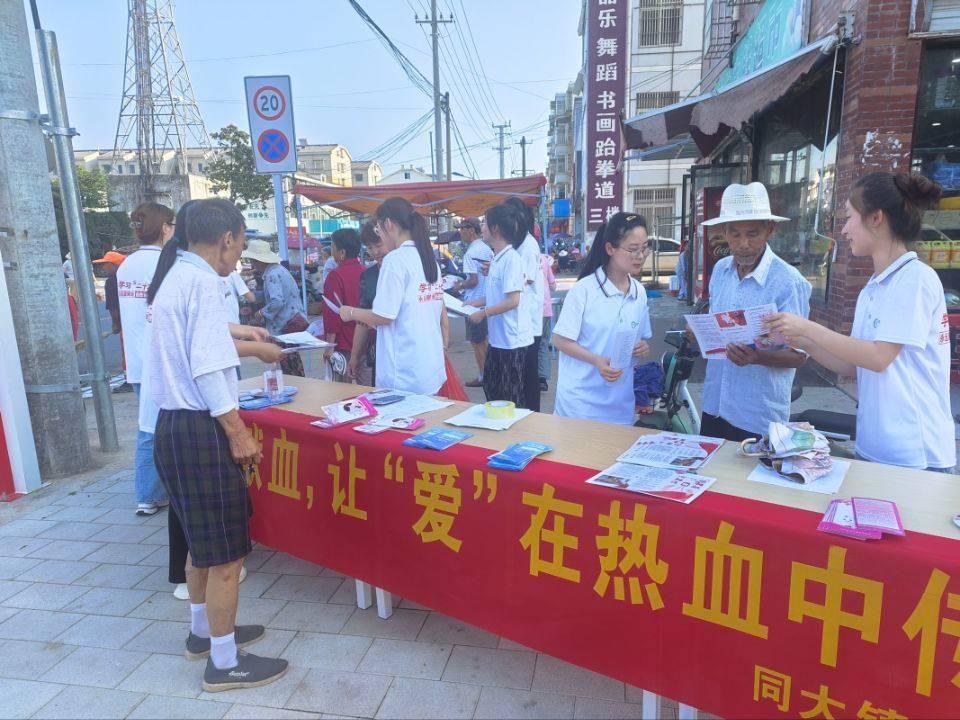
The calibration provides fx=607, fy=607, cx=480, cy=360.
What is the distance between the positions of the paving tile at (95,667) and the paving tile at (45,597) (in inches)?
19.7

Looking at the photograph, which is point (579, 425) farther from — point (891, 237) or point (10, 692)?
point (10, 692)

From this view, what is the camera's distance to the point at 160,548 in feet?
11.0

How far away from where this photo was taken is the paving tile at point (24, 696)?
216 cm

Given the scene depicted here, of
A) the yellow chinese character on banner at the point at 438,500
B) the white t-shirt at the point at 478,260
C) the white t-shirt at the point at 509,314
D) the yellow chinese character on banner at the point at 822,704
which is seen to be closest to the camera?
the yellow chinese character on banner at the point at 822,704

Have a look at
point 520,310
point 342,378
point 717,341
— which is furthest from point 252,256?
point 717,341

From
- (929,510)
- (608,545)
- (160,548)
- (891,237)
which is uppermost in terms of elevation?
(891,237)

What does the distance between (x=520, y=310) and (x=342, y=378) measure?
1.36m

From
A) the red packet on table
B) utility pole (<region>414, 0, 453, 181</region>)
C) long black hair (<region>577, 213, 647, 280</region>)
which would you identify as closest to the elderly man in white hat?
long black hair (<region>577, 213, 647, 280</region>)

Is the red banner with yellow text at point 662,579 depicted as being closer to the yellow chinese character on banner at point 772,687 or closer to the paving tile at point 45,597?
the yellow chinese character on banner at point 772,687

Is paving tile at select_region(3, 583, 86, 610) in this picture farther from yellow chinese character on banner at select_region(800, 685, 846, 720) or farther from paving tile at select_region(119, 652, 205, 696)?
yellow chinese character on banner at select_region(800, 685, 846, 720)

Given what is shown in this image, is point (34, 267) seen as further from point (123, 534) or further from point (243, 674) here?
point (243, 674)

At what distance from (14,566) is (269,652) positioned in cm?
181

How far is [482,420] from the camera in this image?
2496mm

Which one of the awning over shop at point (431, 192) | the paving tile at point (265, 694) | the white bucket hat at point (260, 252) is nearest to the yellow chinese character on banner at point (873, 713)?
the paving tile at point (265, 694)
